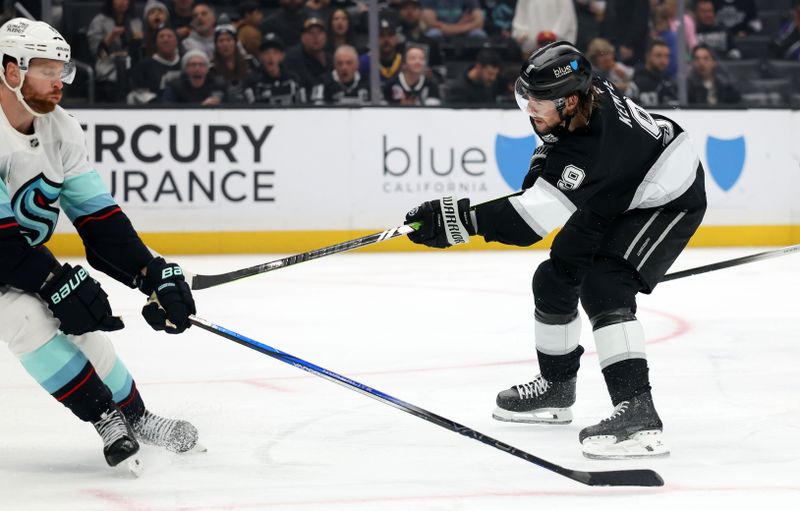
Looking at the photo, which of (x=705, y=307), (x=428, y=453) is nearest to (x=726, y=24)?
(x=705, y=307)

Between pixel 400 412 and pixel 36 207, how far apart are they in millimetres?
1141

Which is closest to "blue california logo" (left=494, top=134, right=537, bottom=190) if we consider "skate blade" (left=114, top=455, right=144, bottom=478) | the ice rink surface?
the ice rink surface

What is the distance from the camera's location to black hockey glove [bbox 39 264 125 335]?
2596 millimetres

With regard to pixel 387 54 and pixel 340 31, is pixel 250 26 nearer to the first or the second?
pixel 340 31

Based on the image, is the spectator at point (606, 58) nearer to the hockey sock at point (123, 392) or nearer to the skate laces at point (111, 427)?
the hockey sock at point (123, 392)

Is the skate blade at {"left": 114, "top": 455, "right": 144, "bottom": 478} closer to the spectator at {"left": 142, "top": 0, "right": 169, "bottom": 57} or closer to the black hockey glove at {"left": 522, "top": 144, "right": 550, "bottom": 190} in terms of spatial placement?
the black hockey glove at {"left": 522, "top": 144, "right": 550, "bottom": 190}

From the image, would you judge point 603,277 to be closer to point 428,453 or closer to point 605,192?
point 605,192

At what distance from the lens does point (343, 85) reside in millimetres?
7836

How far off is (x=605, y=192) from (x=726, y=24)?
605cm

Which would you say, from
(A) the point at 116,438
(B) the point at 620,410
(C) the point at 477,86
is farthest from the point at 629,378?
(C) the point at 477,86

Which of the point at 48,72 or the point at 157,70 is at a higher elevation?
the point at 48,72

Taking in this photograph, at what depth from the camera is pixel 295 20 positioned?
25.8 feet

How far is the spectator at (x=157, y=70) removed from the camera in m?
7.65

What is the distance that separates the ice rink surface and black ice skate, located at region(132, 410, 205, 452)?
0.12ft
